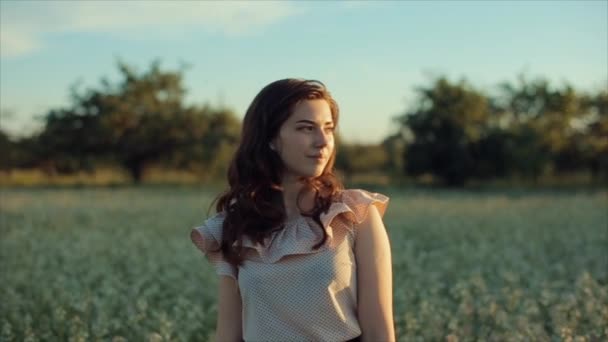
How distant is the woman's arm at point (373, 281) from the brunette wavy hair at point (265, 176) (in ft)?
0.54

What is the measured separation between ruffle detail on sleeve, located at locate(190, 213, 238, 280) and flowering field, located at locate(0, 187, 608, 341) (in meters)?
2.24

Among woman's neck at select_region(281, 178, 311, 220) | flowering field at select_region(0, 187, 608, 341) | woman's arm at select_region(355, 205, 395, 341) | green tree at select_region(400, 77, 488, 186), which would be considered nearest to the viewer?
woman's arm at select_region(355, 205, 395, 341)

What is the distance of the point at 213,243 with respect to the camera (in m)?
2.99

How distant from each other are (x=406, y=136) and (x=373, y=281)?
122 feet

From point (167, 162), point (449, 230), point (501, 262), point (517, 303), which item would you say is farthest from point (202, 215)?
point (167, 162)

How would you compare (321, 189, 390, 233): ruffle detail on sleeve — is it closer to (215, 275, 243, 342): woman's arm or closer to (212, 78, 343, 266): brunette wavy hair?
(212, 78, 343, 266): brunette wavy hair

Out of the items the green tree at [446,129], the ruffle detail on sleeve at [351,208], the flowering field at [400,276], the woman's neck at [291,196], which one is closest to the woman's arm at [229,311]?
the woman's neck at [291,196]

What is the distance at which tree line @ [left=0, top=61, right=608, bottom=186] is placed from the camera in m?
37.4

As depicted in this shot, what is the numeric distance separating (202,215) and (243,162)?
53.9ft

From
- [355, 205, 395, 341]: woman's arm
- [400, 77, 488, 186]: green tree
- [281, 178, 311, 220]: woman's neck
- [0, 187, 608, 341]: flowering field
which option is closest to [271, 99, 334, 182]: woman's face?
[281, 178, 311, 220]: woman's neck

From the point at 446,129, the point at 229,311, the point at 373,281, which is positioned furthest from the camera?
the point at 446,129

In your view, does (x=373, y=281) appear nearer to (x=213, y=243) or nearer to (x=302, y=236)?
(x=302, y=236)

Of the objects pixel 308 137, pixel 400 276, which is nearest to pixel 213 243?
pixel 308 137

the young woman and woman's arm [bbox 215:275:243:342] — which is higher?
the young woman
